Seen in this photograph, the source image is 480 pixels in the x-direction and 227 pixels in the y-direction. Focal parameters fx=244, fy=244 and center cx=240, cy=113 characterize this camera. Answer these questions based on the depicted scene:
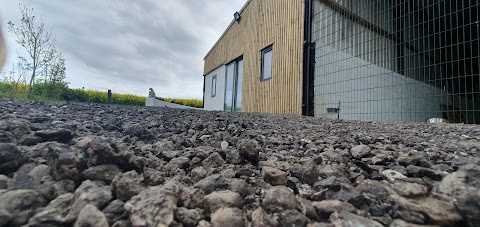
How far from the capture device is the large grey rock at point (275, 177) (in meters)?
0.96

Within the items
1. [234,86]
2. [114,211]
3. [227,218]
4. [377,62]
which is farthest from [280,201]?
[234,86]

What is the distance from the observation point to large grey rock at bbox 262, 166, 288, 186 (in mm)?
958

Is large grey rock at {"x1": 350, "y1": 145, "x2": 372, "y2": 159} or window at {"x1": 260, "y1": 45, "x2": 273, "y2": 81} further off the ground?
window at {"x1": 260, "y1": 45, "x2": 273, "y2": 81}

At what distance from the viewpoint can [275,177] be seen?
0.97 metres

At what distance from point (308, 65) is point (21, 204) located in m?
4.55

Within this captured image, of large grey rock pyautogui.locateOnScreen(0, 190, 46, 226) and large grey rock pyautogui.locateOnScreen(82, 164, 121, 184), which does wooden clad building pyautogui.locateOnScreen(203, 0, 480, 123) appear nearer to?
large grey rock pyautogui.locateOnScreen(82, 164, 121, 184)

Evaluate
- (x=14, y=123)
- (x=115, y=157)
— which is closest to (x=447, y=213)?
(x=115, y=157)

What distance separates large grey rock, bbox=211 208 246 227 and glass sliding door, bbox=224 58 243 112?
679 cm

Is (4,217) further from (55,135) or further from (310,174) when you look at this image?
(310,174)

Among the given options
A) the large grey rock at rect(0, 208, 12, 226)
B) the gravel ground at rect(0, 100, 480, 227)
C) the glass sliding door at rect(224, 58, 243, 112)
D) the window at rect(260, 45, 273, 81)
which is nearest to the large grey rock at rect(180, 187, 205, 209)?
the gravel ground at rect(0, 100, 480, 227)

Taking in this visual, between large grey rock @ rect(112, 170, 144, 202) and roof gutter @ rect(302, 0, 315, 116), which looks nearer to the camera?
large grey rock @ rect(112, 170, 144, 202)

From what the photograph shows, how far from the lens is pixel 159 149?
129 centimetres

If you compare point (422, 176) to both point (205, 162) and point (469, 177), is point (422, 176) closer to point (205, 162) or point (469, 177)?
point (469, 177)

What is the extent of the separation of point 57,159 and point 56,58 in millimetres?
7900
